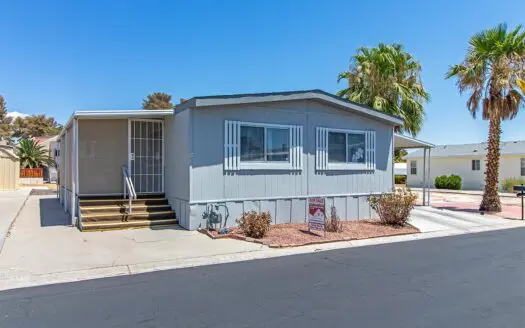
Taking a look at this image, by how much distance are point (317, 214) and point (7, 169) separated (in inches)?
961

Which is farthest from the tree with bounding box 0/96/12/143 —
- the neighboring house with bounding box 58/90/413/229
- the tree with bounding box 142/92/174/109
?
the neighboring house with bounding box 58/90/413/229

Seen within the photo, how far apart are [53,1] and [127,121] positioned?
541 cm

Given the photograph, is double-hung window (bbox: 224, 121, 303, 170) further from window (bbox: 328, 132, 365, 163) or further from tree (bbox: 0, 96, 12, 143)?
tree (bbox: 0, 96, 12, 143)

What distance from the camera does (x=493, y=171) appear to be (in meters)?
17.2

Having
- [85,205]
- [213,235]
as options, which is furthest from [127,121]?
[213,235]

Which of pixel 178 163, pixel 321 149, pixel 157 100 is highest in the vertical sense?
pixel 157 100

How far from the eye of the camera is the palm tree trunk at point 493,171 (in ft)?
55.5

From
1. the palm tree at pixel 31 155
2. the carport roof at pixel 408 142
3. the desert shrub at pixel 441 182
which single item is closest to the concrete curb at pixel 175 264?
the carport roof at pixel 408 142

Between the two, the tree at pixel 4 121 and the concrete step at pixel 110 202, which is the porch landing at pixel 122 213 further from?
the tree at pixel 4 121

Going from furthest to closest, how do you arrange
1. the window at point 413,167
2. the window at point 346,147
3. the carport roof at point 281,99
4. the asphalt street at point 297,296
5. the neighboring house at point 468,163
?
the window at point 413,167 < the neighboring house at point 468,163 < the window at point 346,147 < the carport roof at point 281,99 < the asphalt street at point 297,296

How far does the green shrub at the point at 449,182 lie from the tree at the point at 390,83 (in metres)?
14.4

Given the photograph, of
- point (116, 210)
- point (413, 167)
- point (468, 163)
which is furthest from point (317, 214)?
point (413, 167)

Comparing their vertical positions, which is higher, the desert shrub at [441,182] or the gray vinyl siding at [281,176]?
the gray vinyl siding at [281,176]

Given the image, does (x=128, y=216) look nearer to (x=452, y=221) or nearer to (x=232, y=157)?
(x=232, y=157)
